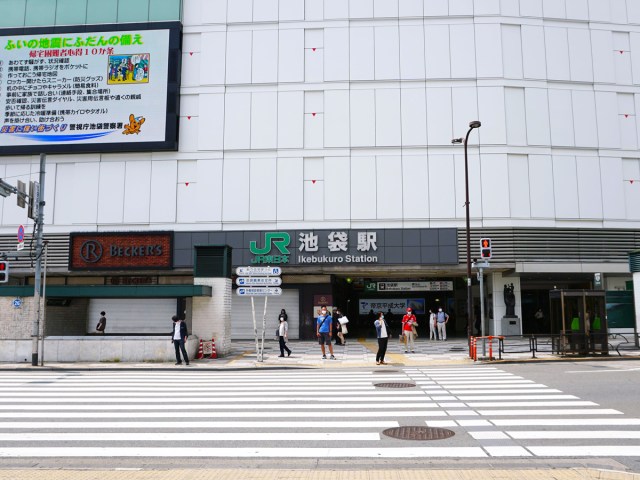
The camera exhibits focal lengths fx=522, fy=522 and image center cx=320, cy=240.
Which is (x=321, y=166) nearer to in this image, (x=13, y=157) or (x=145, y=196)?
(x=145, y=196)

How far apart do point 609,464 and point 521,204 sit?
25245mm

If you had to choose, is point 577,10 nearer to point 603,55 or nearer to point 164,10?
point 603,55

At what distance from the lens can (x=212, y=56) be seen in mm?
31984

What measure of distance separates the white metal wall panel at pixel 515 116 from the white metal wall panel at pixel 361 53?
26.8 feet

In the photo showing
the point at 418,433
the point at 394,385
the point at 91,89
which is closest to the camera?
the point at 418,433

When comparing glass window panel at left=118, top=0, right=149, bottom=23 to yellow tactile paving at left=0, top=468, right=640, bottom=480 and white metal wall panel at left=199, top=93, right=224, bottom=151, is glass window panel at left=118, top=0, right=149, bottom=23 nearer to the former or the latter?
white metal wall panel at left=199, top=93, right=224, bottom=151

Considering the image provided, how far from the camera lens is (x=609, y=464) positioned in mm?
6258

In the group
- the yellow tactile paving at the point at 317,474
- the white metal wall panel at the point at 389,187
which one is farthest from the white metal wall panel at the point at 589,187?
the yellow tactile paving at the point at 317,474

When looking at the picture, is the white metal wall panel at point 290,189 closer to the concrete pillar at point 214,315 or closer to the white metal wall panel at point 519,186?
the concrete pillar at point 214,315

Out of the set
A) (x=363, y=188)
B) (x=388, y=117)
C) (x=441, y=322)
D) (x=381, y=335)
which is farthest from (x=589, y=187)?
(x=381, y=335)

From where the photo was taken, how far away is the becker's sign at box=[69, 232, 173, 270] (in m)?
30.3

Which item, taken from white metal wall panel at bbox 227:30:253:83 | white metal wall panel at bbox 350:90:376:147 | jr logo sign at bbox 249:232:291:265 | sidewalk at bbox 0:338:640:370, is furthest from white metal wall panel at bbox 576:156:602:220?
white metal wall panel at bbox 227:30:253:83

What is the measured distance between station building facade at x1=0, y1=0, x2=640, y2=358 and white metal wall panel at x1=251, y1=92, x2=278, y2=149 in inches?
3.3

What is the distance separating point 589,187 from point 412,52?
1301 centimetres
